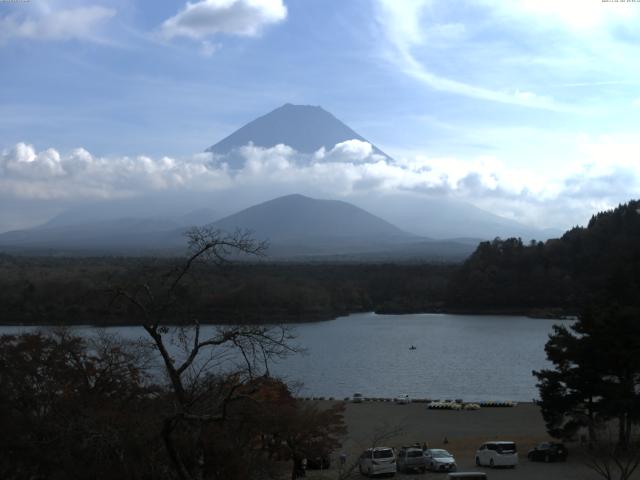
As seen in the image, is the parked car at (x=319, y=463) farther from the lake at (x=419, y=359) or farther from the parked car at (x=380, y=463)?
the lake at (x=419, y=359)

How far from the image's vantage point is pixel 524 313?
177ft

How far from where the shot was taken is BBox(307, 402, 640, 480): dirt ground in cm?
1018

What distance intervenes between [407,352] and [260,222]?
13360 cm

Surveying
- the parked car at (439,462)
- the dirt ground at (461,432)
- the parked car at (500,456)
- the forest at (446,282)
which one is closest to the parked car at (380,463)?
the dirt ground at (461,432)

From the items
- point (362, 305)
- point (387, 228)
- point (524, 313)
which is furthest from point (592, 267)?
point (387, 228)

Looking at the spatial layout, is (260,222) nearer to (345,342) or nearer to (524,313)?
(524,313)

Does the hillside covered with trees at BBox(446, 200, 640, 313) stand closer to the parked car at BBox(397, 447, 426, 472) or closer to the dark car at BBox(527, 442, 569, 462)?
the dark car at BBox(527, 442, 569, 462)

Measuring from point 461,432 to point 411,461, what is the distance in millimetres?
5503

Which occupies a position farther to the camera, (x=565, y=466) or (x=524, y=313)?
(x=524, y=313)

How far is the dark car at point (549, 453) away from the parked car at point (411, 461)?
1.99 metres

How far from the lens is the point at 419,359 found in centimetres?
Answer: 3020

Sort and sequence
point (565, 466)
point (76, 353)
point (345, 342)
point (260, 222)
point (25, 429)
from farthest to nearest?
point (260, 222), point (345, 342), point (565, 466), point (76, 353), point (25, 429)

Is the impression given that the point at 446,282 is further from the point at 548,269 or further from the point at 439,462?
the point at 439,462

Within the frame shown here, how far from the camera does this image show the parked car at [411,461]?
33.1 ft
